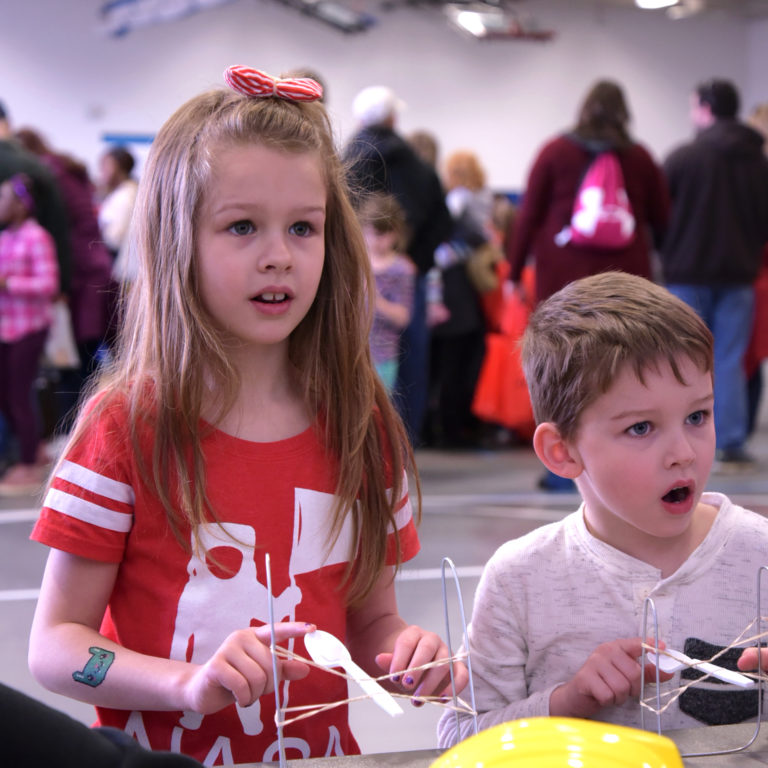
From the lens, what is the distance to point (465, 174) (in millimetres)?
5328

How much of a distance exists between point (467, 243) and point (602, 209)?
1803 millimetres

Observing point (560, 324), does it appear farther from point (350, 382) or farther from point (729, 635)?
point (729, 635)

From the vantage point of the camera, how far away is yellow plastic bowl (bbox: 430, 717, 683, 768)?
1.89 ft

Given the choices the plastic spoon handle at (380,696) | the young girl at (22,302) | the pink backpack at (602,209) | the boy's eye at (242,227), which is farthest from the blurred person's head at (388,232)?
the plastic spoon handle at (380,696)

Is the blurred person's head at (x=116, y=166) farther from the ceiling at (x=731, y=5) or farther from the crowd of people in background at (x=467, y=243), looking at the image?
the ceiling at (x=731, y=5)

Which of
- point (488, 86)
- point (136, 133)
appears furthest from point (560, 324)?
point (488, 86)

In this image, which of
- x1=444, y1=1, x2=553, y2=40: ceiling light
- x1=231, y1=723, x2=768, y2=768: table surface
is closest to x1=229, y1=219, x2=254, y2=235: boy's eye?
x1=231, y1=723, x2=768, y2=768: table surface

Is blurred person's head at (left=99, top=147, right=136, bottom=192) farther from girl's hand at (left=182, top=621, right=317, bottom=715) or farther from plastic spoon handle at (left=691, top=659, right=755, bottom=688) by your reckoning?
plastic spoon handle at (left=691, top=659, right=755, bottom=688)

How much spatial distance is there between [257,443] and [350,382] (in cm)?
13

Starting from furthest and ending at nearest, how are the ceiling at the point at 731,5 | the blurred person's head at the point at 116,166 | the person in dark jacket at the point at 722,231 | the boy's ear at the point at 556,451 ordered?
the ceiling at the point at 731,5, the blurred person's head at the point at 116,166, the person in dark jacket at the point at 722,231, the boy's ear at the point at 556,451

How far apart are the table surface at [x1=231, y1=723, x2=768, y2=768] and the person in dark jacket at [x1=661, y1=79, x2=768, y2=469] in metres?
3.46

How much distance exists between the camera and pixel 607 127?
11.5ft

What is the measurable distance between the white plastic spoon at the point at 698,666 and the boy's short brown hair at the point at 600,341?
11.1 inches

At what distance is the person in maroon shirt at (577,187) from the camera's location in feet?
11.5
